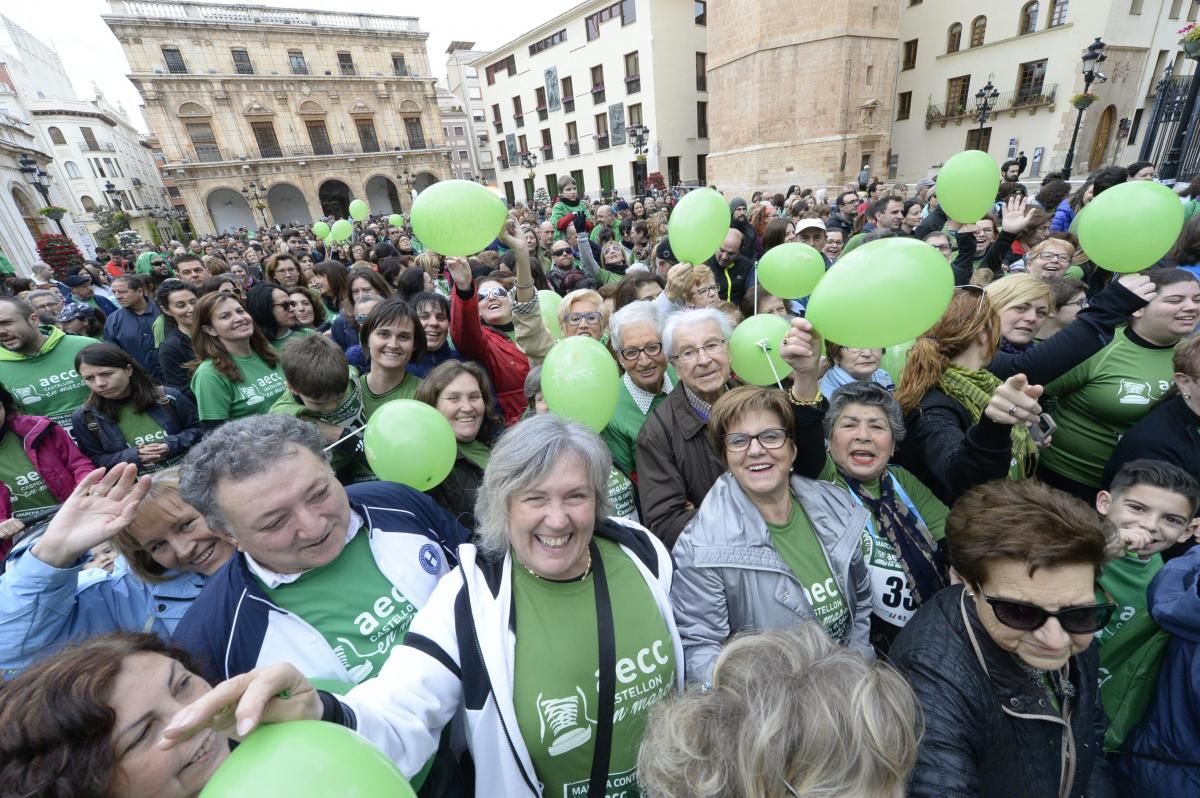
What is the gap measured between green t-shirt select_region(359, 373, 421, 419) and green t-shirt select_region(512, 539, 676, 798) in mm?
1782

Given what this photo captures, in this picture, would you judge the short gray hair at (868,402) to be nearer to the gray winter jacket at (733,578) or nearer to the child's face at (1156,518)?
the gray winter jacket at (733,578)

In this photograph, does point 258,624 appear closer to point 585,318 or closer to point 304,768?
point 304,768

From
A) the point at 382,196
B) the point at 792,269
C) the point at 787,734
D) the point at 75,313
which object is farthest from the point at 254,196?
the point at 787,734

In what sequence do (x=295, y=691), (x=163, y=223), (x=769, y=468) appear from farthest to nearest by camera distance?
(x=163, y=223)
(x=769, y=468)
(x=295, y=691)

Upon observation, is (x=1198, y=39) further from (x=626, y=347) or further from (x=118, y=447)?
(x=118, y=447)

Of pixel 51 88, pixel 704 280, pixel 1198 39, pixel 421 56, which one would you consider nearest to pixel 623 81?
pixel 421 56

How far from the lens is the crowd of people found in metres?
0.97

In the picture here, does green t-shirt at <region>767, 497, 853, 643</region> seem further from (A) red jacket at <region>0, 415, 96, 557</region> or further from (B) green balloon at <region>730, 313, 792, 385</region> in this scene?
(A) red jacket at <region>0, 415, 96, 557</region>

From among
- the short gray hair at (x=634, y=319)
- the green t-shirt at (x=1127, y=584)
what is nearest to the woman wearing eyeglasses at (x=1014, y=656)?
the green t-shirt at (x=1127, y=584)

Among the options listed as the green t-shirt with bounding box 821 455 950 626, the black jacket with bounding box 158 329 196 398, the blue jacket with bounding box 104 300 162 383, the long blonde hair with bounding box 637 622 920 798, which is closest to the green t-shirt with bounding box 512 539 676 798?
the long blonde hair with bounding box 637 622 920 798

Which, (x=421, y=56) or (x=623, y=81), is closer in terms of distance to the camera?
(x=623, y=81)

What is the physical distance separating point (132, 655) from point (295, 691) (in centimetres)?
32

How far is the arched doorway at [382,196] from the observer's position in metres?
38.3

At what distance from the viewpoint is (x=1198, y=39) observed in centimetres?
754
